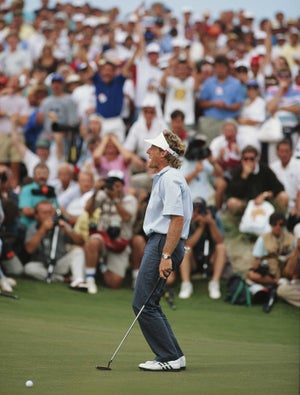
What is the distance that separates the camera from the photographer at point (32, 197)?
592 inches

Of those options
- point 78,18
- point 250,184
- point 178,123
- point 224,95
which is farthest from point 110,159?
point 78,18

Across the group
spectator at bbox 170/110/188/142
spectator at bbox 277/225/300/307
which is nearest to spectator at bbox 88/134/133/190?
spectator at bbox 170/110/188/142

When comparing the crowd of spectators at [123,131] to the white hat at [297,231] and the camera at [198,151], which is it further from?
the white hat at [297,231]

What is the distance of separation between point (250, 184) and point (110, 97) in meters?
3.41

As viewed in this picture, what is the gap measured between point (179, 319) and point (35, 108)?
266 inches

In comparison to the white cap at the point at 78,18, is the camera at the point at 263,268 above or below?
below

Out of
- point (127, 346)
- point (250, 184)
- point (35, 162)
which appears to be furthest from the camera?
point (35, 162)

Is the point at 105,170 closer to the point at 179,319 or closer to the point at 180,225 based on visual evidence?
the point at 179,319

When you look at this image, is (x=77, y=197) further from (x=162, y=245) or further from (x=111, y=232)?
(x=162, y=245)

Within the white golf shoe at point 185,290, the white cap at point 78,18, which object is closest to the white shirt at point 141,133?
the white golf shoe at point 185,290

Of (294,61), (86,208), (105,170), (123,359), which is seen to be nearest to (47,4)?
(294,61)

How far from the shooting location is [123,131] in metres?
17.9

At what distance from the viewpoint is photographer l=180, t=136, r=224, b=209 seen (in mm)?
A: 15211

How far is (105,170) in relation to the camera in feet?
53.8
